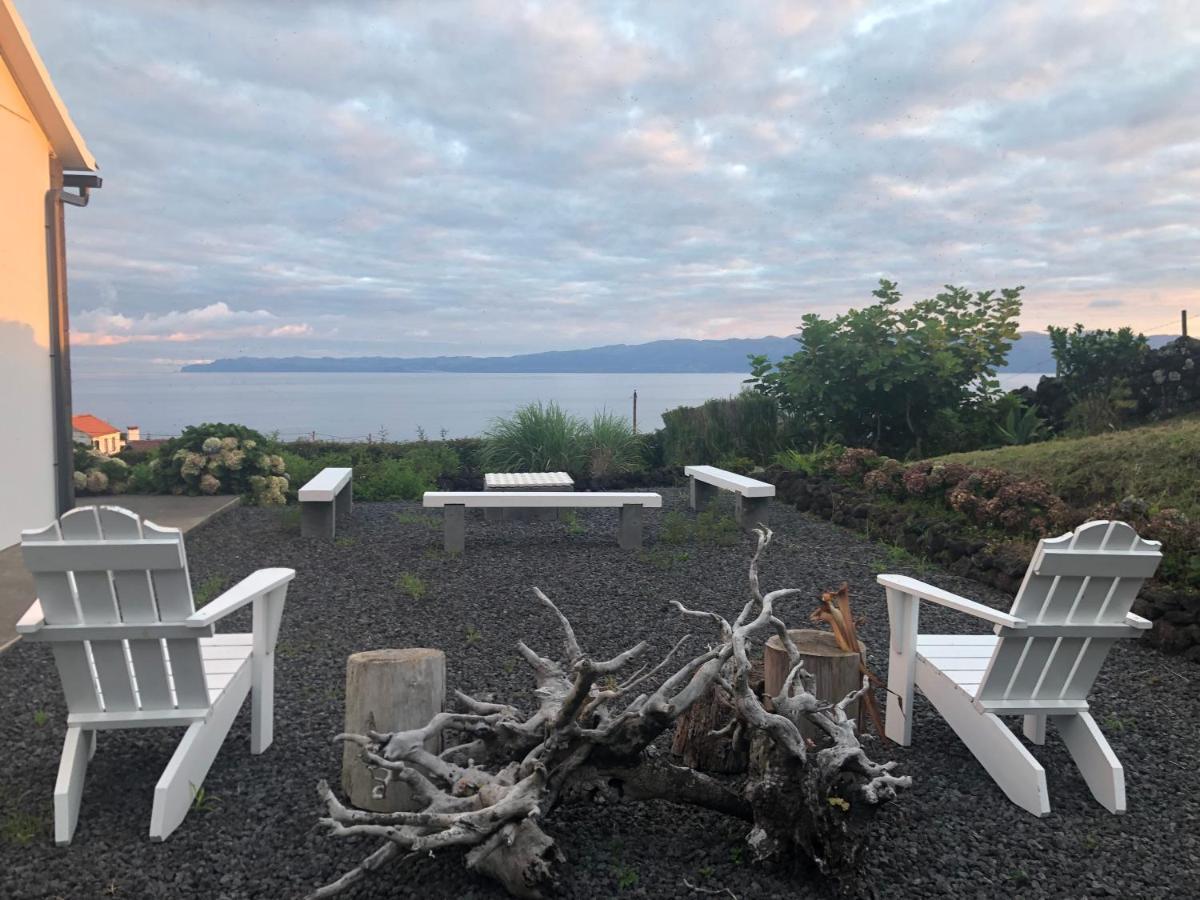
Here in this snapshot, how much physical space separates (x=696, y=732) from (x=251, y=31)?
711cm

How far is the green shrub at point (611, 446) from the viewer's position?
11.1 m

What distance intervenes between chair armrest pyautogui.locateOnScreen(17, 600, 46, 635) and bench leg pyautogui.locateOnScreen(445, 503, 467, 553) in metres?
4.10

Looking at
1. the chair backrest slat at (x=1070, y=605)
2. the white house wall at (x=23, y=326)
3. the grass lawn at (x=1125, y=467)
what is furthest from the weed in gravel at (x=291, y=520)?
the grass lawn at (x=1125, y=467)

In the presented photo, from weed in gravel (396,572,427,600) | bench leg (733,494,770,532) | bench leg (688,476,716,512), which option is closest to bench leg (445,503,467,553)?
weed in gravel (396,572,427,600)

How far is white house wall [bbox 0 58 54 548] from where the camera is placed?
252 inches

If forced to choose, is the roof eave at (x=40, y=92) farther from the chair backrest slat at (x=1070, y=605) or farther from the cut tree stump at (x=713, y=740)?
the chair backrest slat at (x=1070, y=605)

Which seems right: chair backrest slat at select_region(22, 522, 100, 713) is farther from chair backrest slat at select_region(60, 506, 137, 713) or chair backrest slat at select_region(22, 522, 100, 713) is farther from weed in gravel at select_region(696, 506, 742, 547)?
weed in gravel at select_region(696, 506, 742, 547)

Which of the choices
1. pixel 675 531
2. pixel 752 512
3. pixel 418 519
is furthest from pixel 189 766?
pixel 752 512

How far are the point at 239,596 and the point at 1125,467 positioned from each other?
21.5 ft

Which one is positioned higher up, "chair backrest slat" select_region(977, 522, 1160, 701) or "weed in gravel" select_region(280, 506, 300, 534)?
"chair backrest slat" select_region(977, 522, 1160, 701)

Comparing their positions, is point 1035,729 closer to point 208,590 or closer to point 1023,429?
point 208,590

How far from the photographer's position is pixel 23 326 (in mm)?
6742

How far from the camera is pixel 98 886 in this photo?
7.38 feet

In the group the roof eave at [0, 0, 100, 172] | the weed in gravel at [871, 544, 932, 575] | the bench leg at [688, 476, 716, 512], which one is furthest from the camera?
the bench leg at [688, 476, 716, 512]
